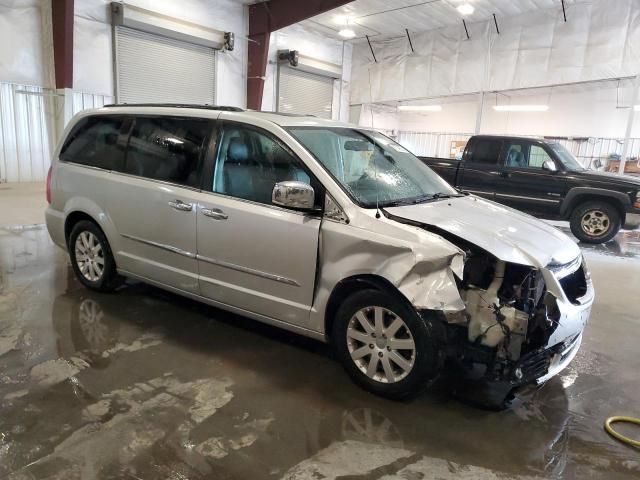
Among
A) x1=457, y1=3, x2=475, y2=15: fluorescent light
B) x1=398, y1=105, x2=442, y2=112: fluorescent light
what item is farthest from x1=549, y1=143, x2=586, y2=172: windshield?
x1=398, y1=105, x2=442, y2=112: fluorescent light

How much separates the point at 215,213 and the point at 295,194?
76cm

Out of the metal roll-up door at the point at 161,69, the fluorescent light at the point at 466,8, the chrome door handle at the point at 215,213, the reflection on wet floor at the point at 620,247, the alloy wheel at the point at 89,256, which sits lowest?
the reflection on wet floor at the point at 620,247

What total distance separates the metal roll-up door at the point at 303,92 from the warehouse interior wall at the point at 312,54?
0.86 ft

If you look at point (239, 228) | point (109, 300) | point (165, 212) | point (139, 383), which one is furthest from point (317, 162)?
point (109, 300)

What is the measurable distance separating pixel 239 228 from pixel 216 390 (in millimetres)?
1079

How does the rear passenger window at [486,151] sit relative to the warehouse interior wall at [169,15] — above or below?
below

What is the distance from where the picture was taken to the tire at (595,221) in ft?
26.5

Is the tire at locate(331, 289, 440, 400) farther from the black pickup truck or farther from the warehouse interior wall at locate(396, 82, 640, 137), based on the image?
the warehouse interior wall at locate(396, 82, 640, 137)

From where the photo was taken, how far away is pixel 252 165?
349 cm

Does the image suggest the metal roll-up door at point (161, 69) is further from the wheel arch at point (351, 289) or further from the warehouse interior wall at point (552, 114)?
the wheel arch at point (351, 289)

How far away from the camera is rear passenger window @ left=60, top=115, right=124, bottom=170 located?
4.22 m

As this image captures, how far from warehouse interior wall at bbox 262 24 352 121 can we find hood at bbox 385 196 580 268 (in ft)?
42.4

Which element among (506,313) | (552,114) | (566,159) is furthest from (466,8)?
(506,313)

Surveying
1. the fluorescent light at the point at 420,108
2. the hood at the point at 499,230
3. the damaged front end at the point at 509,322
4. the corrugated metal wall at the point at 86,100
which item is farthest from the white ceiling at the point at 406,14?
the damaged front end at the point at 509,322
